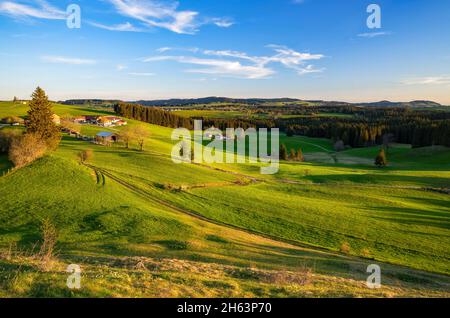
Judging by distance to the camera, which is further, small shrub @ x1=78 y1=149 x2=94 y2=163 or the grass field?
small shrub @ x1=78 y1=149 x2=94 y2=163

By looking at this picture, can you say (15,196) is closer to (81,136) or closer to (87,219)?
(87,219)

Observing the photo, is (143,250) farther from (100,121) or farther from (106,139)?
(100,121)

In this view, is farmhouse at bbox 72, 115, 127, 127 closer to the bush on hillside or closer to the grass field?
the grass field

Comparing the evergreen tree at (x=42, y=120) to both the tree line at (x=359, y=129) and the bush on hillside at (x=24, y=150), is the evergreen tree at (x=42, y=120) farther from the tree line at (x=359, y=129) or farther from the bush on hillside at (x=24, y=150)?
the tree line at (x=359, y=129)

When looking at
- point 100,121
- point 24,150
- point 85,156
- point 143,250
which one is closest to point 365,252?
point 143,250

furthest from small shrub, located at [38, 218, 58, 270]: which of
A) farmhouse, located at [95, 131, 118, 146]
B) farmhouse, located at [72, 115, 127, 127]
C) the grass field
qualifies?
farmhouse, located at [72, 115, 127, 127]

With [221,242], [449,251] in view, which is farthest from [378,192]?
[221,242]
